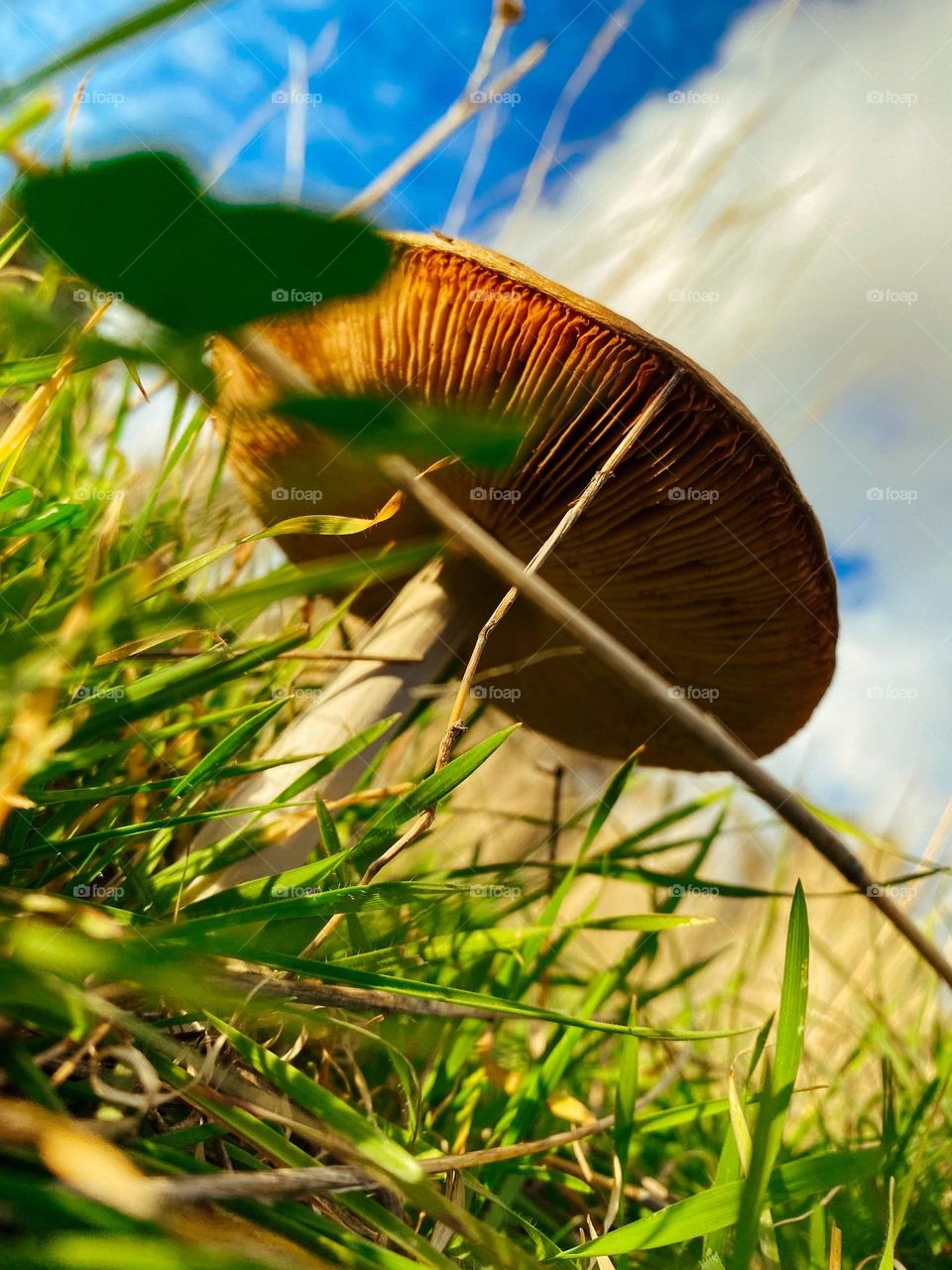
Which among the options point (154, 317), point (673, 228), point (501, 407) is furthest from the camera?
point (673, 228)

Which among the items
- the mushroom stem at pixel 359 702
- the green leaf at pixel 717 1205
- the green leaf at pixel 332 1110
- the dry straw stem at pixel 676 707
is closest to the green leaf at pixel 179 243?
the dry straw stem at pixel 676 707

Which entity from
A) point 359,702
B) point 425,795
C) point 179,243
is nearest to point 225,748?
point 425,795

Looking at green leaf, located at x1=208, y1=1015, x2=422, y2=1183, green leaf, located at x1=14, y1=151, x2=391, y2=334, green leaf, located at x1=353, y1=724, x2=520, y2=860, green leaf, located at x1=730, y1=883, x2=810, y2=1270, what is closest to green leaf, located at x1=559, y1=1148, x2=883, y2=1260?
green leaf, located at x1=730, y1=883, x2=810, y2=1270

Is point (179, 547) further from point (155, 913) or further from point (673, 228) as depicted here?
point (673, 228)

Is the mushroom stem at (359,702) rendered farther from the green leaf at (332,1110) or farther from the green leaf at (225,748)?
the green leaf at (332,1110)

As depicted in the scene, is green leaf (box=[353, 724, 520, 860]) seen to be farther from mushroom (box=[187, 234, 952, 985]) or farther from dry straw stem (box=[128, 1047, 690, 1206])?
dry straw stem (box=[128, 1047, 690, 1206])

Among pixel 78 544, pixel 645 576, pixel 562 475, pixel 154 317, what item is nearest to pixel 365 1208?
pixel 154 317
